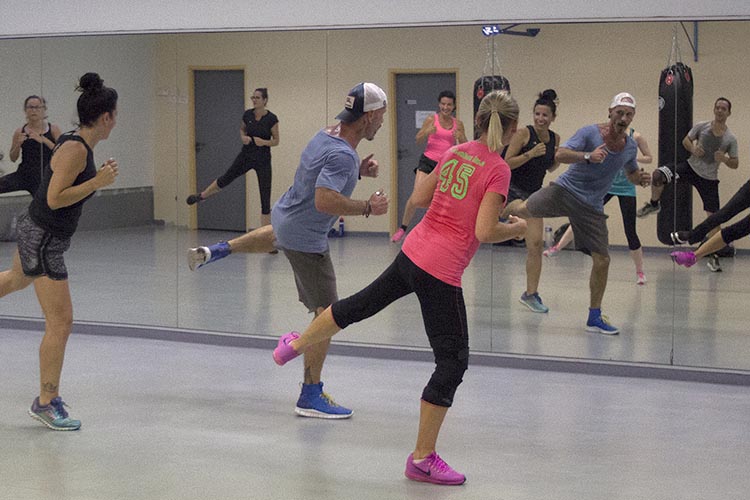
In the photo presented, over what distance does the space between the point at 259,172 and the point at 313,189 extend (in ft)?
7.58

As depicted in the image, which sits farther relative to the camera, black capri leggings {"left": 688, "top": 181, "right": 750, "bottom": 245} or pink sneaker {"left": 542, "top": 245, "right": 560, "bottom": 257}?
pink sneaker {"left": 542, "top": 245, "right": 560, "bottom": 257}

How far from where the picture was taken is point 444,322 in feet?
14.8

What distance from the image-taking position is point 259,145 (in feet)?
24.6

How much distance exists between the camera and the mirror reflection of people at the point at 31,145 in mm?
7895

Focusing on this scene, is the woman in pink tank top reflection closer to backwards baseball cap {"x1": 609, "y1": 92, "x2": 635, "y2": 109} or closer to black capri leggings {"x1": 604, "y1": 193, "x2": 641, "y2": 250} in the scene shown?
backwards baseball cap {"x1": 609, "y1": 92, "x2": 635, "y2": 109}

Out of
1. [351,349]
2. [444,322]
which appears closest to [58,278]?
[444,322]

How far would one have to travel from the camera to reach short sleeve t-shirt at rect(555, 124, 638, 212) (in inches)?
270

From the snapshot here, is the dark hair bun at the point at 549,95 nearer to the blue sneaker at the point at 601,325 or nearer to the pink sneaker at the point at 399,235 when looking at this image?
the pink sneaker at the point at 399,235

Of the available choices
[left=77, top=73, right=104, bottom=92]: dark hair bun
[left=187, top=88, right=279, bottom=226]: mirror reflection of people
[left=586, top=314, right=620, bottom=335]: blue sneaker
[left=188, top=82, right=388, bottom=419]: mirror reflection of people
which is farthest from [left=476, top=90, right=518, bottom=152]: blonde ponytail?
[left=187, top=88, right=279, bottom=226]: mirror reflection of people

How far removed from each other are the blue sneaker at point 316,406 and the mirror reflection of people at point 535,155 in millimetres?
1991

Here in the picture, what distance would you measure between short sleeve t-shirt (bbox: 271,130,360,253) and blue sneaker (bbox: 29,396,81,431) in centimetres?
129

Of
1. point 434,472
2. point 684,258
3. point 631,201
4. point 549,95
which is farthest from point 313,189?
point 684,258

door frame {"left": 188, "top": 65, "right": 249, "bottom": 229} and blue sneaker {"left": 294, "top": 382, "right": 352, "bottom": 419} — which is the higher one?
door frame {"left": 188, "top": 65, "right": 249, "bottom": 229}

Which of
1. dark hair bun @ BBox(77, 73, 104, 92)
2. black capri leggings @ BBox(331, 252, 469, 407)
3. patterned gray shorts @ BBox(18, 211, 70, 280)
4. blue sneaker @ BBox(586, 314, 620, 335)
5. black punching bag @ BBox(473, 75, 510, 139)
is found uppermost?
black punching bag @ BBox(473, 75, 510, 139)
